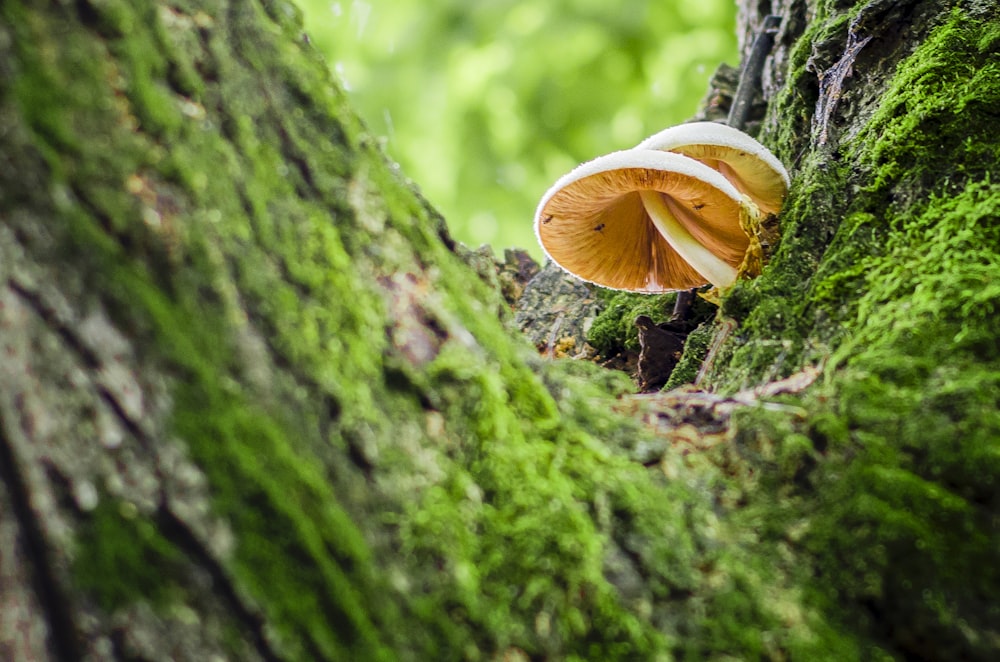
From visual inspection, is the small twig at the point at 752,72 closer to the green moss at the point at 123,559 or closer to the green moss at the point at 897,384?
the green moss at the point at 897,384

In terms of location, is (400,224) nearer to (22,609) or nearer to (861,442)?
(22,609)

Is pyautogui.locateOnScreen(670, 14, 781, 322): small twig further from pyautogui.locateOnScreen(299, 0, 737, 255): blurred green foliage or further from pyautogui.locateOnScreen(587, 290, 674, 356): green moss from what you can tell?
pyautogui.locateOnScreen(299, 0, 737, 255): blurred green foliage

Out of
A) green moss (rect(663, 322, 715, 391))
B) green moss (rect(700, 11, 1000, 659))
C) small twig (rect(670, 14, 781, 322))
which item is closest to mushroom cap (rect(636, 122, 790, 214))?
green moss (rect(700, 11, 1000, 659))

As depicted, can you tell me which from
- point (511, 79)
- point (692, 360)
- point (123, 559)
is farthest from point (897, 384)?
point (511, 79)

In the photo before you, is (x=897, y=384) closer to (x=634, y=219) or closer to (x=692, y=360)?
(x=692, y=360)

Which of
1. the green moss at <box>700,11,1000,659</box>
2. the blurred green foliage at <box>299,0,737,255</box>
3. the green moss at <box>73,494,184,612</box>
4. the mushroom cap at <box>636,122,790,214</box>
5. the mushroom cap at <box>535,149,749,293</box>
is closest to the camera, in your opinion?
the green moss at <box>73,494,184,612</box>

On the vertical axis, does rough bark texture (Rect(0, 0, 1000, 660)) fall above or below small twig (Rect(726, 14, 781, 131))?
below

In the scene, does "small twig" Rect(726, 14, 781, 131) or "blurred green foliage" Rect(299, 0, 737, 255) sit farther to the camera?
"blurred green foliage" Rect(299, 0, 737, 255)
